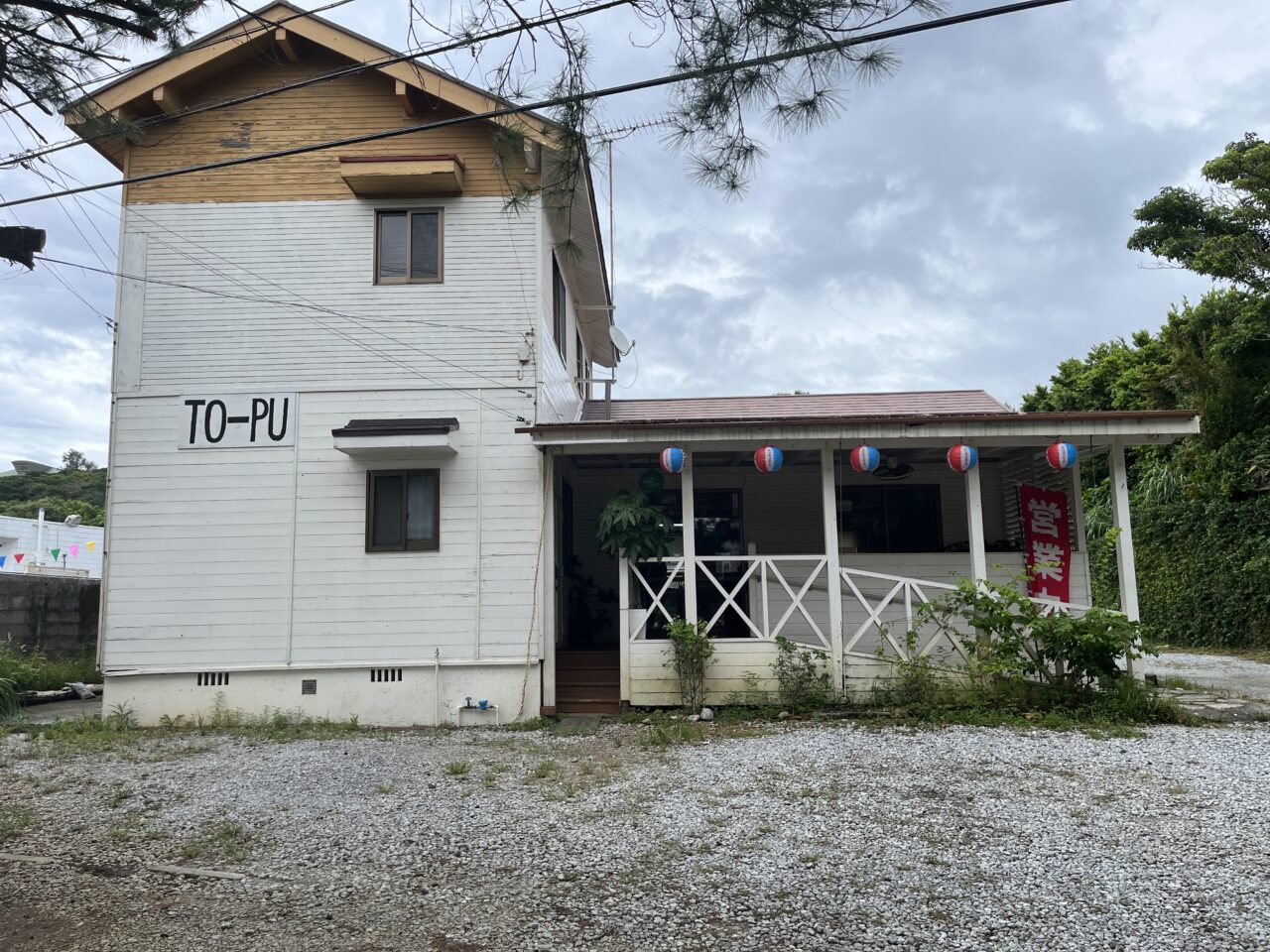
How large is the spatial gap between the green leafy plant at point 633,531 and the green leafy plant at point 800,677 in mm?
1658

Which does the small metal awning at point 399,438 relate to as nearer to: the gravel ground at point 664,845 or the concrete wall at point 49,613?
the gravel ground at point 664,845

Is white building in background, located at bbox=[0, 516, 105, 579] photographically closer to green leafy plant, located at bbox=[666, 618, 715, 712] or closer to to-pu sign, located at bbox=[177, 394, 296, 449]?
to-pu sign, located at bbox=[177, 394, 296, 449]

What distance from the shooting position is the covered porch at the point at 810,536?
887cm

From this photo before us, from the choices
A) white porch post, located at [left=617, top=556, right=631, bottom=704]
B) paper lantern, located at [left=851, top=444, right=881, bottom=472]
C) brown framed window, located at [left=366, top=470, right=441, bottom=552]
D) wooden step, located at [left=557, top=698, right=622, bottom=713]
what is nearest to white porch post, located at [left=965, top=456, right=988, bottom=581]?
paper lantern, located at [left=851, top=444, right=881, bottom=472]

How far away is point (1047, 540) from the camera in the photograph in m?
9.88

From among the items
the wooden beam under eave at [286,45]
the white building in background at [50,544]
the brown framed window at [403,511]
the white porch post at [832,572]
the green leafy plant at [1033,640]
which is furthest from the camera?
the white building in background at [50,544]

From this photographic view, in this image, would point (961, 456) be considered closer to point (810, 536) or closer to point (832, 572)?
point (832, 572)

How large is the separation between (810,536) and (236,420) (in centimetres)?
751

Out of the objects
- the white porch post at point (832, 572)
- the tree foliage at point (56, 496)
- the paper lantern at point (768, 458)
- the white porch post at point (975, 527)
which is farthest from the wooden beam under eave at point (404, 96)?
the tree foliage at point (56, 496)

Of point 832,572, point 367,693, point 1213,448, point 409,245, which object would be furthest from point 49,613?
point 1213,448

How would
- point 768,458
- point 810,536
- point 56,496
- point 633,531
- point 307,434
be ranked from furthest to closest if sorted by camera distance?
point 56,496 < point 810,536 < point 307,434 < point 633,531 < point 768,458

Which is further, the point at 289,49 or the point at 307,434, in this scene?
the point at 289,49

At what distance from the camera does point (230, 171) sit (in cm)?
984

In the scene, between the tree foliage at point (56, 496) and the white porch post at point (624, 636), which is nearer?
the white porch post at point (624, 636)
